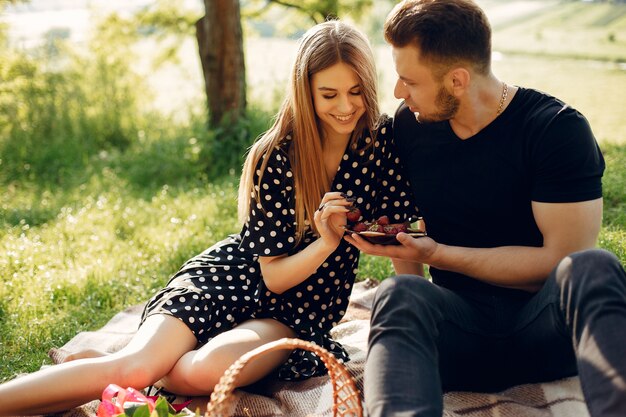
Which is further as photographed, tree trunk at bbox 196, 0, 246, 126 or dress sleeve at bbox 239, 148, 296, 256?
tree trunk at bbox 196, 0, 246, 126

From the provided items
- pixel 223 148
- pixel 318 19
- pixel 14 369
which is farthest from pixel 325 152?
pixel 318 19

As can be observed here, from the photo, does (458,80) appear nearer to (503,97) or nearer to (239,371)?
(503,97)

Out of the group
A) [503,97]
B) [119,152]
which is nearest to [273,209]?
[503,97]

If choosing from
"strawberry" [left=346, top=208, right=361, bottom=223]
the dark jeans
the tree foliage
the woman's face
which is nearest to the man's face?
the woman's face

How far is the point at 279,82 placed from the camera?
8.77 m

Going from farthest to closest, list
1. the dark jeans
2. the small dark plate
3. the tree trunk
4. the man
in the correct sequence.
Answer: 1. the tree trunk
2. the small dark plate
3. the man
4. the dark jeans

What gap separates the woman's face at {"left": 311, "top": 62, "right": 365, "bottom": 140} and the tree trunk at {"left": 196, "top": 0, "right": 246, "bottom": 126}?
389cm

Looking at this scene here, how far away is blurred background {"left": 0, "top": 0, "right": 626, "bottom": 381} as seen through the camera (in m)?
4.49

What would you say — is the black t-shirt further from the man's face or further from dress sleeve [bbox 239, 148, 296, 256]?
dress sleeve [bbox 239, 148, 296, 256]

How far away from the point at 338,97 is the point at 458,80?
1.66ft

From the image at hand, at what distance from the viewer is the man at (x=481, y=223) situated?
242 centimetres

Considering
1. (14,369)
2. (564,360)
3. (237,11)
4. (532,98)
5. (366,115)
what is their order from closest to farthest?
(564,360) → (532,98) → (366,115) → (14,369) → (237,11)

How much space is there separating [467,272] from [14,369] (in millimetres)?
2296

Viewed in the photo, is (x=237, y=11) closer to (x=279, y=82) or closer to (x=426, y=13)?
(x=279, y=82)
